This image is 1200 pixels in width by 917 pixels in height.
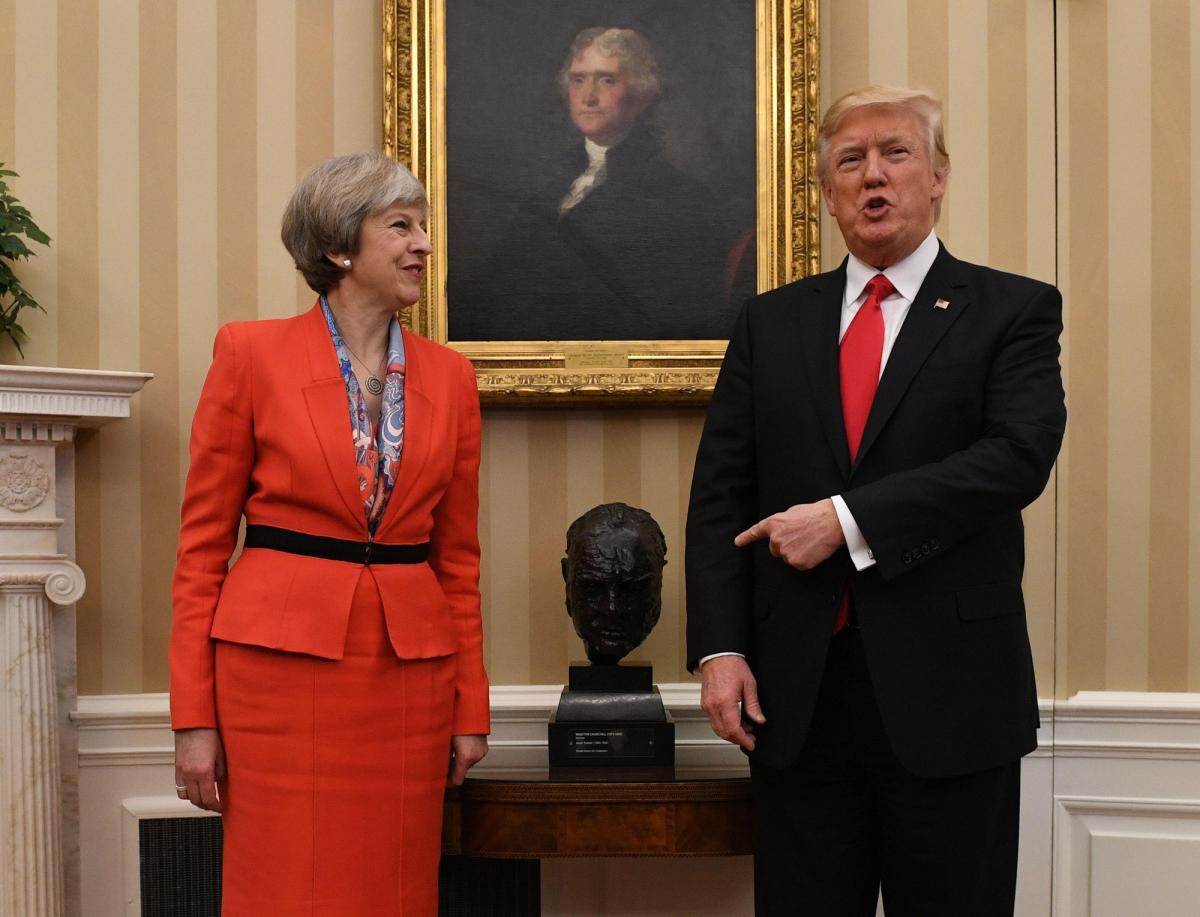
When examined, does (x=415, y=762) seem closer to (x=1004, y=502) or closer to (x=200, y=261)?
(x=1004, y=502)

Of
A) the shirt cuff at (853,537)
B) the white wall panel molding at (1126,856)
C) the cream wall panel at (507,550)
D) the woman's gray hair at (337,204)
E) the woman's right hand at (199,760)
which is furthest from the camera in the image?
the cream wall panel at (507,550)

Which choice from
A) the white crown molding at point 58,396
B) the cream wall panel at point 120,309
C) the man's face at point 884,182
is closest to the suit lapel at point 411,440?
the man's face at point 884,182

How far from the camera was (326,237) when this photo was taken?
208 centimetres

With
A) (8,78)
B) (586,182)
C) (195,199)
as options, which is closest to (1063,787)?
(586,182)

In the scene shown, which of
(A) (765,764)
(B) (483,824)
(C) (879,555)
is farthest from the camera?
(B) (483,824)

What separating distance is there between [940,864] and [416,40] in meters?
2.29

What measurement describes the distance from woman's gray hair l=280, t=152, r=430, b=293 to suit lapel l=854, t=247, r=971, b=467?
0.91 metres

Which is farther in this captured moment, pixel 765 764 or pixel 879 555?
pixel 765 764

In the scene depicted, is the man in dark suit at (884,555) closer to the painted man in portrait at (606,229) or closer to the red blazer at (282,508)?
the red blazer at (282,508)

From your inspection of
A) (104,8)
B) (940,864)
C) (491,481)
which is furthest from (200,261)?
(940,864)

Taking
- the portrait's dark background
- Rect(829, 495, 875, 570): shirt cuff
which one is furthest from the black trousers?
the portrait's dark background

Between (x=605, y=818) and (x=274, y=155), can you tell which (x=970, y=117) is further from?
(x=605, y=818)

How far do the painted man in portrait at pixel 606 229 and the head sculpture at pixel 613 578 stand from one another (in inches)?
24.6

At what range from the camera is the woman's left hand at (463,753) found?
2164 millimetres
